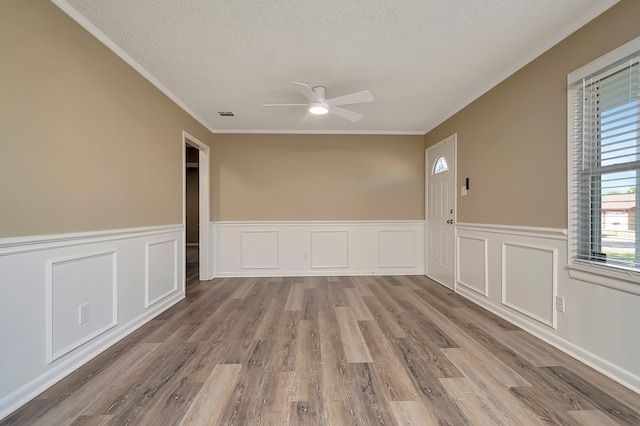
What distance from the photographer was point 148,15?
183cm

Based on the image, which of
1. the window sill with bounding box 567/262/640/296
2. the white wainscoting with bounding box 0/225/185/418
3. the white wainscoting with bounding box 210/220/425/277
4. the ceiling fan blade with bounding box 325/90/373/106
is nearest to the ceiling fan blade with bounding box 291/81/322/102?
the ceiling fan blade with bounding box 325/90/373/106

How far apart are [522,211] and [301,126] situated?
10.2ft

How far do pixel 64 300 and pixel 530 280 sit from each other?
142 inches

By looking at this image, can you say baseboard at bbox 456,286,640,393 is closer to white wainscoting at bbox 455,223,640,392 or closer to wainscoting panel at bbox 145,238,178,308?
white wainscoting at bbox 455,223,640,392

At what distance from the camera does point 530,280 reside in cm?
237

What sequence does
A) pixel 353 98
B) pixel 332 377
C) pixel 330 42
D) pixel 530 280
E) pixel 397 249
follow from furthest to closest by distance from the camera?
pixel 397 249
pixel 353 98
pixel 530 280
pixel 330 42
pixel 332 377

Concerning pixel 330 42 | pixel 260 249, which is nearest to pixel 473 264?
pixel 330 42

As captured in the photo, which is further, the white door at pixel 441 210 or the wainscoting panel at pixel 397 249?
the wainscoting panel at pixel 397 249

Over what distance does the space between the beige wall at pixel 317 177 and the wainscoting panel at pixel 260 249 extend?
11.8 inches

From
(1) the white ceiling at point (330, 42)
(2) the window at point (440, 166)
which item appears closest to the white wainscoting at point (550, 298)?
(2) the window at point (440, 166)

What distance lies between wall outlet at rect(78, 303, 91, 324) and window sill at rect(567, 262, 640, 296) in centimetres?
359

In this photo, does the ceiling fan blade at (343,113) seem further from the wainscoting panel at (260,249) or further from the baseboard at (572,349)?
the baseboard at (572,349)

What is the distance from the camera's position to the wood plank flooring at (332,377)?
139 centimetres

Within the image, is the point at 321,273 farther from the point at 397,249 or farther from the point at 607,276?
the point at 607,276
